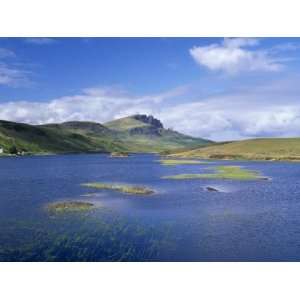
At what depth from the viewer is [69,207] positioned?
60.9 m

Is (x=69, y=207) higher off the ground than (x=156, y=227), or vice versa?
(x=69, y=207)

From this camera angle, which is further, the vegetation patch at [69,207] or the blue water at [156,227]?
the vegetation patch at [69,207]

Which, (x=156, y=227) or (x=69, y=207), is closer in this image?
(x=156, y=227)

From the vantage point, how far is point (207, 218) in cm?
5522

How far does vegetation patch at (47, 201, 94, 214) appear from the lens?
194ft

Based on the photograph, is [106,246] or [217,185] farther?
[217,185]

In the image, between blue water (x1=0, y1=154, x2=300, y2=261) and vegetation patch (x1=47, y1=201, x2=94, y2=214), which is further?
vegetation patch (x1=47, y1=201, x2=94, y2=214)

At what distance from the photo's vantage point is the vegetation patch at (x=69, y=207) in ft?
194
